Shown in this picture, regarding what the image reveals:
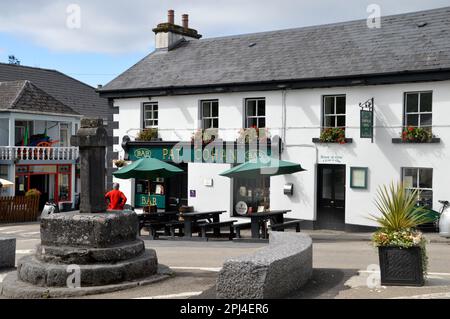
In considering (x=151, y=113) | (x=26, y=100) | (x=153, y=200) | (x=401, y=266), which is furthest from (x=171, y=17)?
(x=401, y=266)

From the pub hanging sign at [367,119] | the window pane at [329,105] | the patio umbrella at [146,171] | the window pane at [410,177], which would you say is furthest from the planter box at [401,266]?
the window pane at [329,105]

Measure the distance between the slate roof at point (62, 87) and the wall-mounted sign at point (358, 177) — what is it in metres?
25.0

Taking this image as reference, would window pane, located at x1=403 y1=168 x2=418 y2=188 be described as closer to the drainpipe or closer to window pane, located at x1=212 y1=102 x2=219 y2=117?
the drainpipe

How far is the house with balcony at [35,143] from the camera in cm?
3234

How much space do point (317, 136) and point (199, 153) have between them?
4914 mm

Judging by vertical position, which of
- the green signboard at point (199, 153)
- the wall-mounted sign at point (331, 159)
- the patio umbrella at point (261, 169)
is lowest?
the patio umbrella at point (261, 169)

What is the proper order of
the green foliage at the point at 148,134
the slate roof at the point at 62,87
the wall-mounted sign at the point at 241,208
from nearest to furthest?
1. the wall-mounted sign at the point at 241,208
2. the green foliage at the point at 148,134
3. the slate roof at the point at 62,87

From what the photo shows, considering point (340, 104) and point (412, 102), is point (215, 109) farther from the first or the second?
point (412, 102)

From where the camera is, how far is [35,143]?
114 ft

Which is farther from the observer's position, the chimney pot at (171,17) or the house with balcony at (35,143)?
the house with balcony at (35,143)

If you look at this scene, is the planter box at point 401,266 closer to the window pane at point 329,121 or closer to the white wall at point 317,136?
the white wall at point 317,136

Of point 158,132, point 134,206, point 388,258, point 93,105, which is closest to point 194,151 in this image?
point 158,132

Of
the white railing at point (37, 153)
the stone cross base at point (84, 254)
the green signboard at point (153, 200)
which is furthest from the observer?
the white railing at point (37, 153)
